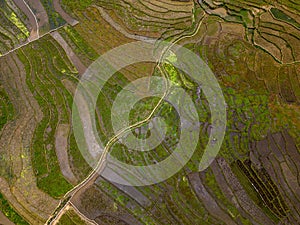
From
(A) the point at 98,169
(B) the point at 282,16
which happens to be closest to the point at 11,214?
(A) the point at 98,169

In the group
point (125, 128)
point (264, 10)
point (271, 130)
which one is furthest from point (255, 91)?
point (125, 128)

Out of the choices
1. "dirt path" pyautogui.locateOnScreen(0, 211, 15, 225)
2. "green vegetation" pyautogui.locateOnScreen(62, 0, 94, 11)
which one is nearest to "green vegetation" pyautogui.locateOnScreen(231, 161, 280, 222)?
"dirt path" pyautogui.locateOnScreen(0, 211, 15, 225)

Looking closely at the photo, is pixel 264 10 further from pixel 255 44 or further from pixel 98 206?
pixel 98 206

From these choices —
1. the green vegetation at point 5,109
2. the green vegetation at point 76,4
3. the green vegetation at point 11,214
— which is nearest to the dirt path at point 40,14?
the green vegetation at point 76,4

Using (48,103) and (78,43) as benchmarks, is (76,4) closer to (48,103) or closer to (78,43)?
(78,43)

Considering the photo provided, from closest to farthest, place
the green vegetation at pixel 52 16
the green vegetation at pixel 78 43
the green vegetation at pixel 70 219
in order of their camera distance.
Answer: the green vegetation at pixel 70 219 < the green vegetation at pixel 78 43 < the green vegetation at pixel 52 16

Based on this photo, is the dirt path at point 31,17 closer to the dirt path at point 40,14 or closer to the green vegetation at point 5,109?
the dirt path at point 40,14
